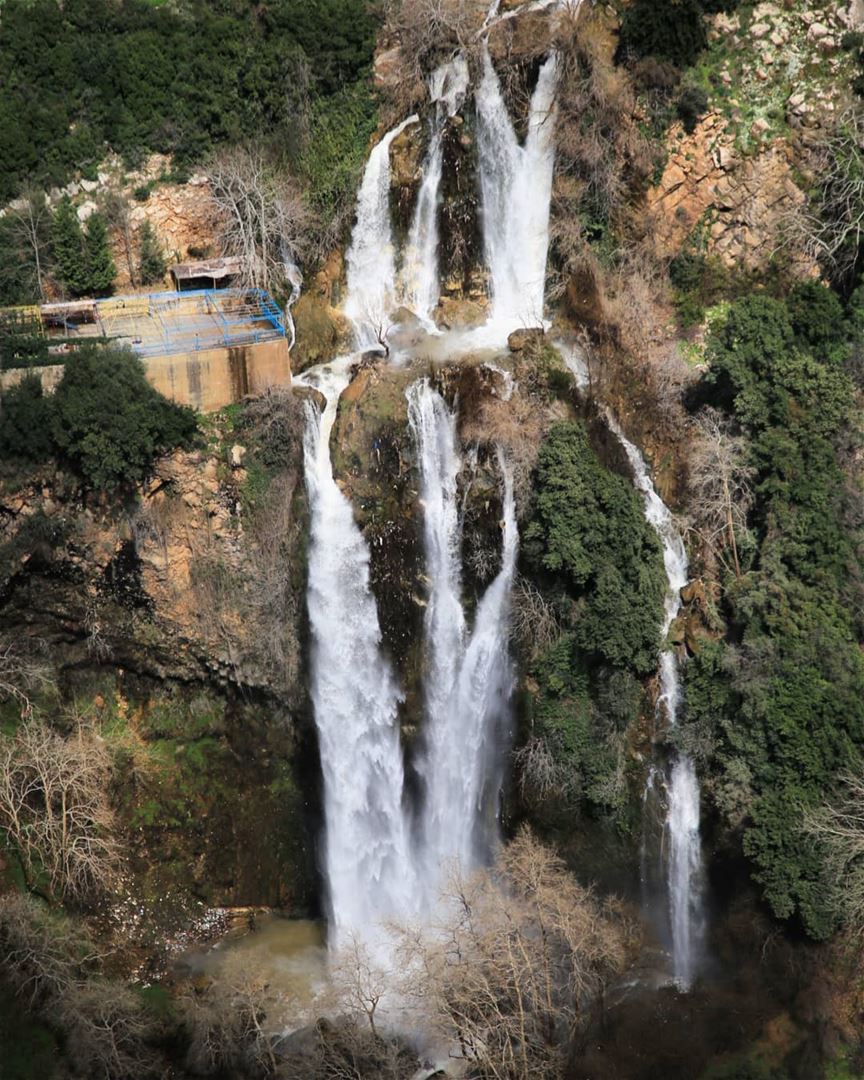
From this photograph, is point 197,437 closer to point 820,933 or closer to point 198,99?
point 198,99

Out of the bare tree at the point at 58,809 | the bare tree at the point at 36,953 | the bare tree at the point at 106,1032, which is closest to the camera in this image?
the bare tree at the point at 106,1032

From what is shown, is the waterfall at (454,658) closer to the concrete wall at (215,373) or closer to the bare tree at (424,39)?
the concrete wall at (215,373)

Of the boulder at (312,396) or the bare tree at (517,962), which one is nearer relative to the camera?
the bare tree at (517,962)

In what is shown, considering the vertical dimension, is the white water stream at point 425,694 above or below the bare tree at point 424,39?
below

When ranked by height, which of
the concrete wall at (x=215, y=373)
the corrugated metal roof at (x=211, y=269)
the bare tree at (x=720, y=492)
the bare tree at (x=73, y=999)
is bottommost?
the bare tree at (x=73, y=999)

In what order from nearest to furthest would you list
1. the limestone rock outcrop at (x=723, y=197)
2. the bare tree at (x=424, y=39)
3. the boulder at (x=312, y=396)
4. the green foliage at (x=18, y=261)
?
1. the boulder at (x=312, y=396)
2. the limestone rock outcrop at (x=723, y=197)
3. the green foliage at (x=18, y=261)
4. the bare tree at (x=424, y=39)

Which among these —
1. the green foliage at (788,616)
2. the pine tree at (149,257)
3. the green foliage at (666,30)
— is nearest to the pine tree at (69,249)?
the pine tree at (149,257)
